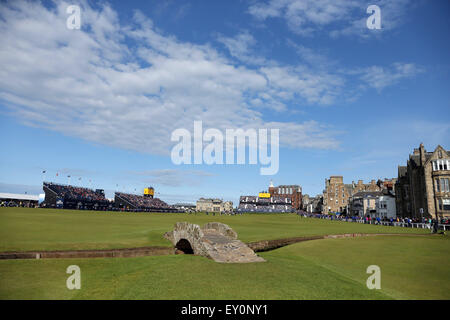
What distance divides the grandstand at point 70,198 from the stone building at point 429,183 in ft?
315

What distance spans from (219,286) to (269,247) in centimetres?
1386

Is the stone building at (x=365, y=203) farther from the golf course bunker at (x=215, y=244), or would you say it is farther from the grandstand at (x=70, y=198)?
the grandstand at (x=70, y=198)

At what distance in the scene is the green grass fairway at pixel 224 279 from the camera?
9.83m

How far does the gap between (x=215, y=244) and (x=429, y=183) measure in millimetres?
57301

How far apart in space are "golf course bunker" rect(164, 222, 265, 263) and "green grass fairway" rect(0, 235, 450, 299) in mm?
831

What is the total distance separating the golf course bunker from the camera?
51.4 feet

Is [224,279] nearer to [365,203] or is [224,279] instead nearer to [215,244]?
[215,244]

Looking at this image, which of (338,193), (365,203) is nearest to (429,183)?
(365,203)

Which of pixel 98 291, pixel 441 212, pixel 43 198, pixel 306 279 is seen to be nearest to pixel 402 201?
pixel 441 212

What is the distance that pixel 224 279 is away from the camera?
11.5 meters
